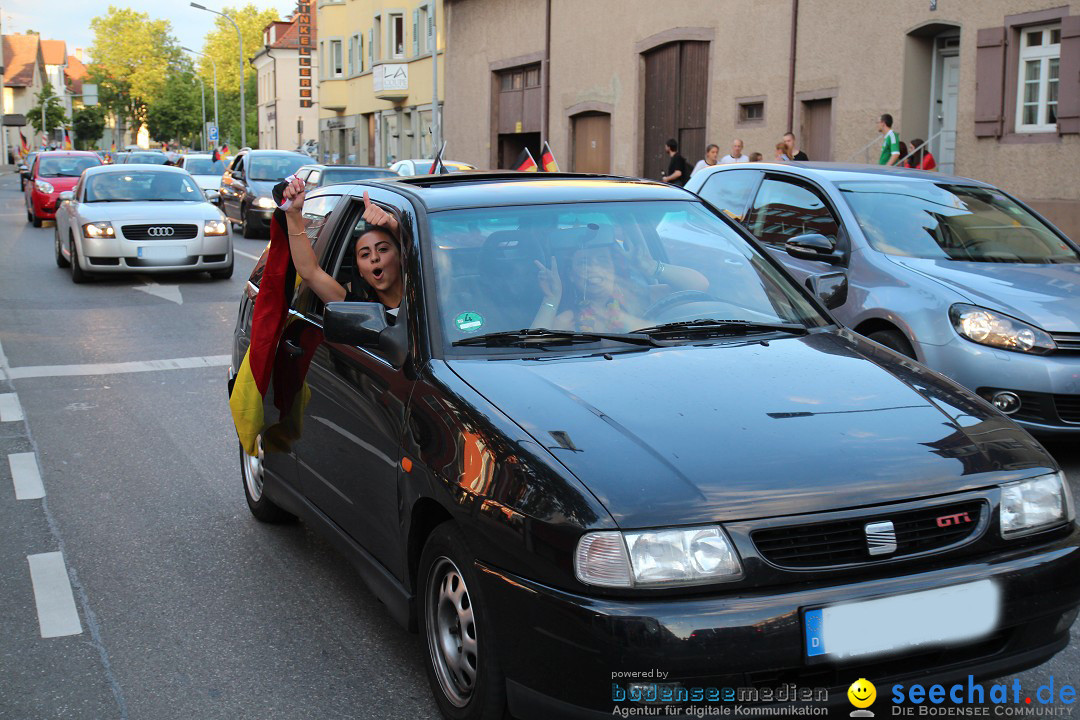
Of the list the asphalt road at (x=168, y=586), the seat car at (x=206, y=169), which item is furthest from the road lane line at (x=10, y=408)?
the seat car at (x=206, y=169)

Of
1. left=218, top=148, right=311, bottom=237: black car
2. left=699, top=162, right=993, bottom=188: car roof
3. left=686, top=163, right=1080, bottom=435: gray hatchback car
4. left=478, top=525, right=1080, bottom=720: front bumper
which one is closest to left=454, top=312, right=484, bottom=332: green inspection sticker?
left=478, top=525, right=1080, bottom=720: front bumper

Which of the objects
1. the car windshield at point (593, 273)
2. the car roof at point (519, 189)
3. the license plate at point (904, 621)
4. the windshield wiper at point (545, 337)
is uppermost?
the car roof at point (519, 189)

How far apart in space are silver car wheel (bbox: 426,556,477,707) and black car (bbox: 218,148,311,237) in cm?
2128

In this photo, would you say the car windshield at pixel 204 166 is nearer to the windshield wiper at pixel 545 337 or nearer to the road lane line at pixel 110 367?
the road lane line at pixel 110 367

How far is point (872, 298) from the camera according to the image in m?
7.10

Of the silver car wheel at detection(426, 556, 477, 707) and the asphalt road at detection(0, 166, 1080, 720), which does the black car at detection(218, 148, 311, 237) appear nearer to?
the asphalt road at detection(0, 166, 1080, 720)

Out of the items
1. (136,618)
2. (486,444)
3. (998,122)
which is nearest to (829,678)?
(486,444)

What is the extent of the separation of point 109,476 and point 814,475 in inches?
184

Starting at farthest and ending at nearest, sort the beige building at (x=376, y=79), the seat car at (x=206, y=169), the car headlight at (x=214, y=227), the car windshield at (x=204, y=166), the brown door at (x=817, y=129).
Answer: the beige building at (x=376, y=79)
the car windshield at (x=204, y=166)
the seat car at (x=206, y=169)
the brown door at (x=817, y=129)
the car headlight at (x=214, y=227)

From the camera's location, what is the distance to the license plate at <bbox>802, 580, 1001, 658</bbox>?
114 inches

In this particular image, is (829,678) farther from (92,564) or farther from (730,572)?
(92,564)

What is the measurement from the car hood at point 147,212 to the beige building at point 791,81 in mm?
10771

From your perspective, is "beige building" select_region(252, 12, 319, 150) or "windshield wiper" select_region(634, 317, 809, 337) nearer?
"windshield wiper" select_region(634, 317, 809, 337)

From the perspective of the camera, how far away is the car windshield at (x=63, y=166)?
2975 centimetres
